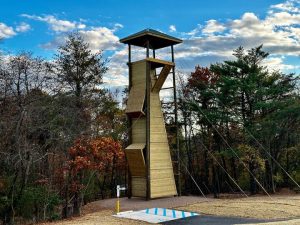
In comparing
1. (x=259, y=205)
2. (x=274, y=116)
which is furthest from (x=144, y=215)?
(x=274, y=116)

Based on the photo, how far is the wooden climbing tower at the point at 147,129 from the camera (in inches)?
630

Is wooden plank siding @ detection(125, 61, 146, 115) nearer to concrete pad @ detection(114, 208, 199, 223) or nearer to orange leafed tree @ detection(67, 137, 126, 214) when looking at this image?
orange leafed tree @ detection(67, 137, 126, 214)

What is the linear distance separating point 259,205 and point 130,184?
5948 millimetres

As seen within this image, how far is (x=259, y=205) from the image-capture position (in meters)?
13.2

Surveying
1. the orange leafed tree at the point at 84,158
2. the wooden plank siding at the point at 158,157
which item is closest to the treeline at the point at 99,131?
the orange leafed tree at the point at 84,158

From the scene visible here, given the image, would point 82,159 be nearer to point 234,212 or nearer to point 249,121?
point 234,212

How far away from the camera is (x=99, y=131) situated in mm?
23594

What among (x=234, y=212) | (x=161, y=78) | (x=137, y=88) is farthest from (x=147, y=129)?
(x=234, y=212)

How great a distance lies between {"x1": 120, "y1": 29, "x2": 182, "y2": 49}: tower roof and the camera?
16422 mm

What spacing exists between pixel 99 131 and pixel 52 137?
23.4 feet

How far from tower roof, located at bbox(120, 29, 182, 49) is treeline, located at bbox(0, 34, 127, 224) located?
187 inches

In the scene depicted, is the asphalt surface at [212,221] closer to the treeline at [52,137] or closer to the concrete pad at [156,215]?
the concrete pad at [156,215]

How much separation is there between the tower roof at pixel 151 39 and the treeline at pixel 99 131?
384 centimetres

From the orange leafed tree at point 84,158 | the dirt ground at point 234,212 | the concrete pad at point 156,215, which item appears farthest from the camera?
the orange leafed tree at point 84,158
